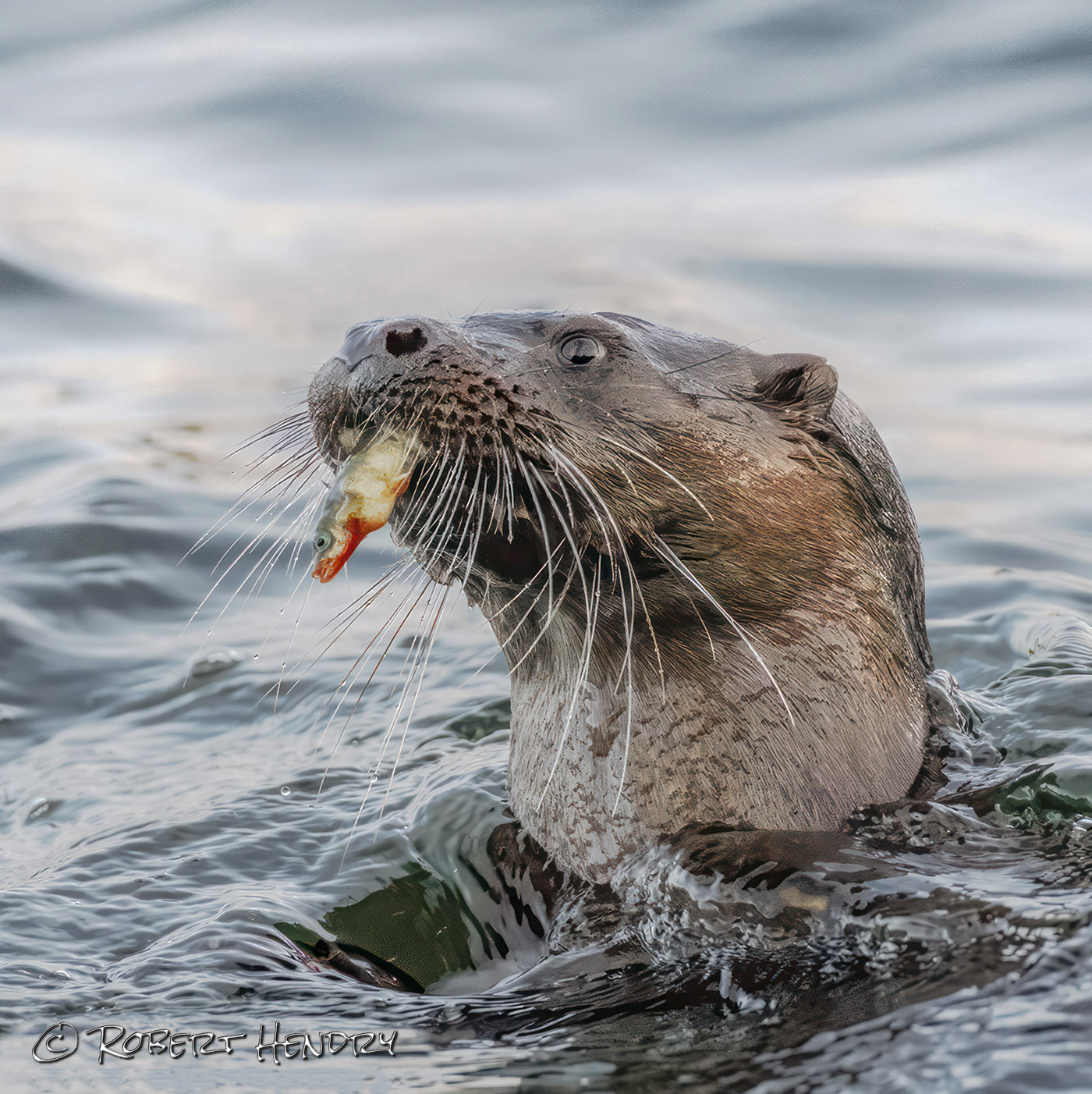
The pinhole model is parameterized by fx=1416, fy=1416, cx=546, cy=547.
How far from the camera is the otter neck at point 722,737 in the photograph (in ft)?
11.9

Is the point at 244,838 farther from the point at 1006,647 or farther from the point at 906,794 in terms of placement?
the point at 1006,647

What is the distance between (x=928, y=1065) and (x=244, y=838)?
9.10 feet

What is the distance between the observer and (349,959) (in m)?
3.70

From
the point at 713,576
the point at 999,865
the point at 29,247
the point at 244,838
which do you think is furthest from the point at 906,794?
the point at 29,247

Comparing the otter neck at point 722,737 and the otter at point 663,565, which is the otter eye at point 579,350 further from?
the otter neck at point 722,737

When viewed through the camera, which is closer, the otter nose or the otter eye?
the otter nose

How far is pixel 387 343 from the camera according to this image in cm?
318

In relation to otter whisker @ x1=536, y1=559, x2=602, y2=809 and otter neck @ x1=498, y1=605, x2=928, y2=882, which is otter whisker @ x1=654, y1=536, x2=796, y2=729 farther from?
otter whisker @ x1=536, y1=559, x2=602, y2=809

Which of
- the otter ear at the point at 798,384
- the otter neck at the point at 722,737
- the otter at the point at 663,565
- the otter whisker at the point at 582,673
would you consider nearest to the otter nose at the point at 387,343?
the otter at the point at 663,565

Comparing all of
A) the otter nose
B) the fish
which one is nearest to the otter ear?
the otter nose

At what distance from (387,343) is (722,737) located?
1.34 metres

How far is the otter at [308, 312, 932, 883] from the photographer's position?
3291mm

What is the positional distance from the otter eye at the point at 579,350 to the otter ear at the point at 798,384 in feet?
1.63

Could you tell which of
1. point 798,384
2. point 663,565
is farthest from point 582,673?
point 798,384
